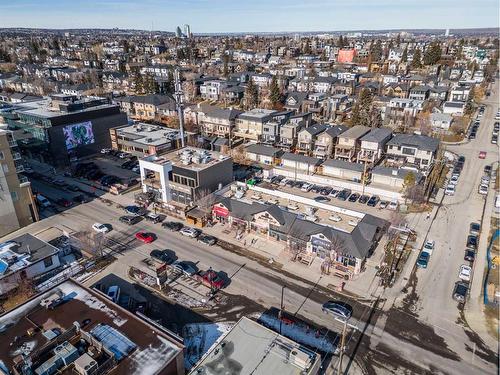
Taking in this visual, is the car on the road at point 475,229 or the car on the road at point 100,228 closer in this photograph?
the car on the road at point 475,229

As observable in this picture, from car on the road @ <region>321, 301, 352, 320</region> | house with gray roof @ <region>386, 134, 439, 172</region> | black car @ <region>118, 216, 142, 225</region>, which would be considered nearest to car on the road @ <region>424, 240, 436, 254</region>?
car on the road @ <region>321, 301, 352, 320</region>

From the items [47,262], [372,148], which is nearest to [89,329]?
[47,262]

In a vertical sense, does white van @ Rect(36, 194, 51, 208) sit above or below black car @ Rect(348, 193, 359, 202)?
above

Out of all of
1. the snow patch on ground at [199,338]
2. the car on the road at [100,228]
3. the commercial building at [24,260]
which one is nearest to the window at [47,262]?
the commercial building at [24,260]

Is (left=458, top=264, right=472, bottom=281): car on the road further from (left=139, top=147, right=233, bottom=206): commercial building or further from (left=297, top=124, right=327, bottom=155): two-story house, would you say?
(left=297, top=124, right=327, bottom=155): two-story house

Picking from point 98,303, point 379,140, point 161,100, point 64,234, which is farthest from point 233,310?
point 161,100

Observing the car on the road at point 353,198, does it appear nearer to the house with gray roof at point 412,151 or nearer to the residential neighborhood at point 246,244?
the residential neighborhood at point 246,244

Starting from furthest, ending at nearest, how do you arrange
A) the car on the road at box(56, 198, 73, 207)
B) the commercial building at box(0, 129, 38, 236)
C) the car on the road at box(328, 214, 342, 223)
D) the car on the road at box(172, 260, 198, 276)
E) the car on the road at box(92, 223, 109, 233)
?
the car on the road at box(56, 198, 73, 207), the car on the road at box(92, 223, 109, 233), the commercial building at box(0, 129, 38, 236), the car on the road at box(328, 214, 342, 223), the car on the road at box(172, 260, 198, 276)

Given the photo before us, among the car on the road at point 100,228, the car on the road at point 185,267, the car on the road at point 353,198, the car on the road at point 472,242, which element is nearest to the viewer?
the car on the road at point 185,267
